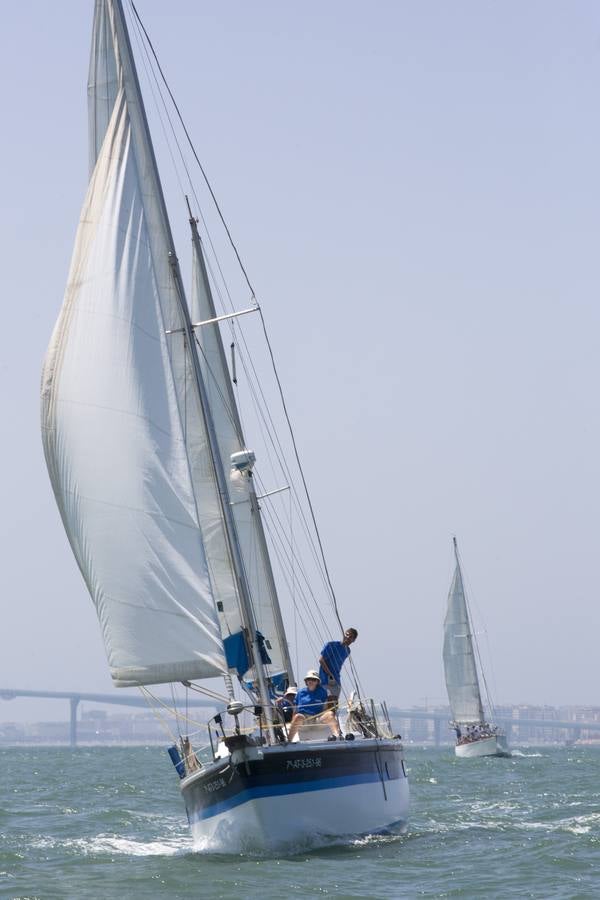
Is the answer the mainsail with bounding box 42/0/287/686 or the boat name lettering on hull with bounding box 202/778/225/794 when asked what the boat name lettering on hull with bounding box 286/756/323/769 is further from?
the mainsail with bounding box 42/0/287/686

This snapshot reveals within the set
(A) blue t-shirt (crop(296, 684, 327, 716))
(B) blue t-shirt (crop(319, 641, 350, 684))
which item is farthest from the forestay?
(A) blue t-shirt (crop(296, 684, 327, 716))

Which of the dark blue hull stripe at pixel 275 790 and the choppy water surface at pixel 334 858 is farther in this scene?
the dark blue hull stripe at pixel 275 790

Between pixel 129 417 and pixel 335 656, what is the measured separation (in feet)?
17.2

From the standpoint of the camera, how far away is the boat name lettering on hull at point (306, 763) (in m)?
19.2

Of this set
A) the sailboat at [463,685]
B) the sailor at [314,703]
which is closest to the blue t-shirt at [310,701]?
the sailor at [314,703]

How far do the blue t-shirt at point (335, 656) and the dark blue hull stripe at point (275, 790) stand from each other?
2151mm

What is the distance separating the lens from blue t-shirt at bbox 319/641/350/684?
893 inches

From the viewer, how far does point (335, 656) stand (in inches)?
894

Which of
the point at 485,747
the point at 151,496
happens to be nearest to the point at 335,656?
the point at 151,496

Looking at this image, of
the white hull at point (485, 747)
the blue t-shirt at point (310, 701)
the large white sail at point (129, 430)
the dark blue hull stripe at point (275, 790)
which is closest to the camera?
the dark blue hull stripe at point (275, 790)

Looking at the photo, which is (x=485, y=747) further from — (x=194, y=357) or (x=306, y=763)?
(x=194, y=357)

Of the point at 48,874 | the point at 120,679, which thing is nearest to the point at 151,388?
the point at 120,679

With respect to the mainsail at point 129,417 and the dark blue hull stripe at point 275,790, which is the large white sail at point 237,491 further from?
the dark blue hull stripe at point 275,790

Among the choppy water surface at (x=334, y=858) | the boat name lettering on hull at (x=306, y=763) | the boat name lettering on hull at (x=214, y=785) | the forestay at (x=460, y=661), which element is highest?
the forestay at (x=460, y=661)
